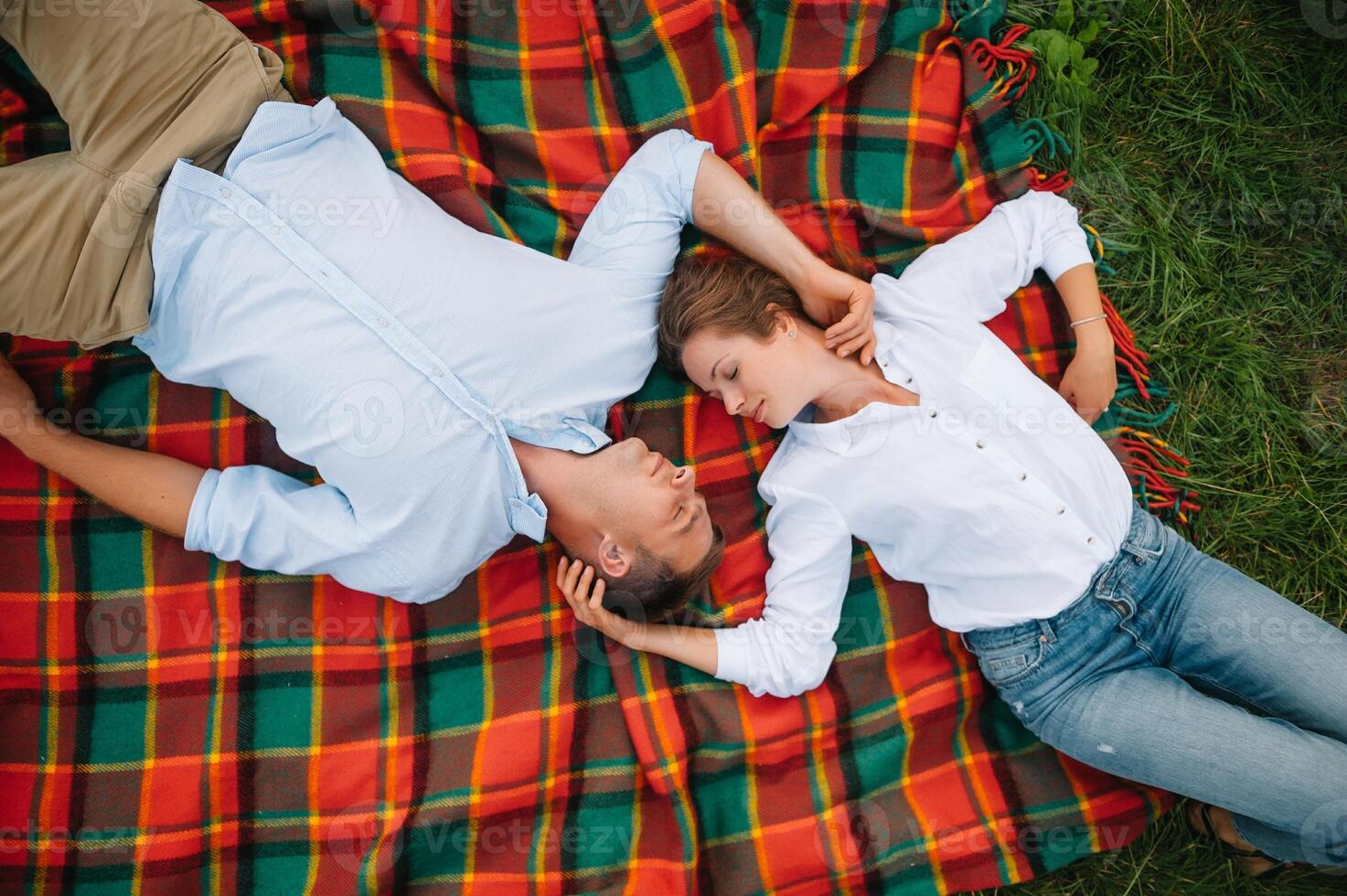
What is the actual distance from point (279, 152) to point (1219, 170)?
316cm

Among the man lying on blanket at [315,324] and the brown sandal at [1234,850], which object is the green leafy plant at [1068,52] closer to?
the man lying on blanket at [315,324]

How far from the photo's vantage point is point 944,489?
2.55 meters

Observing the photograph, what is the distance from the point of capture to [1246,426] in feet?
9.87

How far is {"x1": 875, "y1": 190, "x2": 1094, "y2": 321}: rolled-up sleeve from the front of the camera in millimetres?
2691

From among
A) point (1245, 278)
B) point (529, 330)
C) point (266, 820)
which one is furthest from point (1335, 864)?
point (266, 820)

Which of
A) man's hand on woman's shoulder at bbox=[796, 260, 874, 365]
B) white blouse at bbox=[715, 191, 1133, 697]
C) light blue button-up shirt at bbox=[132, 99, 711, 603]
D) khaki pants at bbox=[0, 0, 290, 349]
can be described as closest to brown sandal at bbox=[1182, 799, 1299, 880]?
white blouse at bbox=[715, 191, 1133, 697]

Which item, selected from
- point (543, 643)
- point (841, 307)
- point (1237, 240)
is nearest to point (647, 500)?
point (543, 643)

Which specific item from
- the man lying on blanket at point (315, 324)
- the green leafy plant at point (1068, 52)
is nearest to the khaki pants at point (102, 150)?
the man lying on blanket at point (315, 324)

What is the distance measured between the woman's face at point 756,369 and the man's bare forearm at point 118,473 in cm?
157

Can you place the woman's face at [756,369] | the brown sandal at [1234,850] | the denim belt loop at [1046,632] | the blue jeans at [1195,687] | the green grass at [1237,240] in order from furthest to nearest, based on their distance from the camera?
1. the green grass at [1237,240]
2. the brown sandal at [1234,850]
3. the denim belt loop at [1046,632]
4. the woman's face at [756,369]
5. the blue jeans at [1195,687]

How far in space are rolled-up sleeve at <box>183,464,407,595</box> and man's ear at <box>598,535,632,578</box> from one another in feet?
1.94

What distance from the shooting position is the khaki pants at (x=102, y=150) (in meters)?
2.29

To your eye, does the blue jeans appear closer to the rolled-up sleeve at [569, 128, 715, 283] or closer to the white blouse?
the white blouse

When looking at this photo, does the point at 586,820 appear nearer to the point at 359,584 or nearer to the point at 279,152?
the point at 359,584
